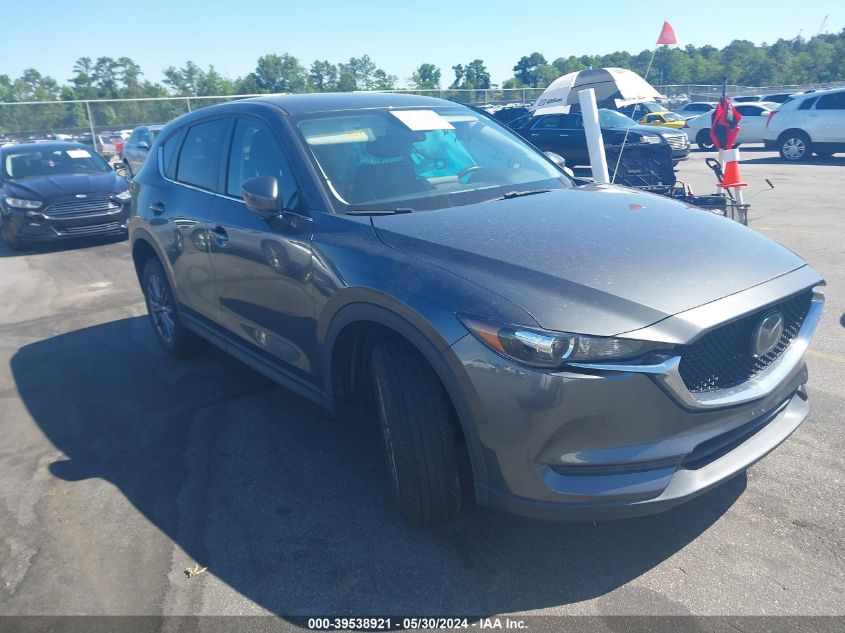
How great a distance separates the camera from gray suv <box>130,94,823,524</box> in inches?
95.4

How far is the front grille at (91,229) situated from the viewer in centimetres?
1030

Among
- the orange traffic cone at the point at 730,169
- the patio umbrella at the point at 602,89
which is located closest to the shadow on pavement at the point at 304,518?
the orange traffic cone at the point at 730,169

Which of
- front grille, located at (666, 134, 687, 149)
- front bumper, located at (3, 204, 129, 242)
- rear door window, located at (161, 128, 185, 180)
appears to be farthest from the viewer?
front grille, located at (666, 134, 687, 149)

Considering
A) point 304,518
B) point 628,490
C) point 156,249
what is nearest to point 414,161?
point 304,518

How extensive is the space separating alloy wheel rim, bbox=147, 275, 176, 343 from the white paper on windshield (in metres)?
2.34

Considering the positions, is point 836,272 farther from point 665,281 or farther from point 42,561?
point 42,561

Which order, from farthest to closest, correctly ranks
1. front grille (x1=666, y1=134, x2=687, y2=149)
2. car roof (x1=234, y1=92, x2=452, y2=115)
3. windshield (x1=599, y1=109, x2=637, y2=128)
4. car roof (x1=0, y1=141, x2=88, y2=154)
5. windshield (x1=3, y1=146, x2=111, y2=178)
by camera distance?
1. front grille (x1=666, y1=134, x2=687, y2=149)
2. windshield (x1=599, y1=109, x2=637, y2=128)
3. car roof (x1=0, y1=141, x2=88, y2=154)
4. windshield (x1=3, y1=146, x2=111, y2=178)
5. car roof (x1=234, y1=92, x2=452, y2=115)

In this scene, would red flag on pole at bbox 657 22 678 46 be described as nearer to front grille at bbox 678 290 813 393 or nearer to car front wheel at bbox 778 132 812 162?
front grille at bbox 678 290 813 393

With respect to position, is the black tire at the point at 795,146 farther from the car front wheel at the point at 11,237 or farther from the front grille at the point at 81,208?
the car front wheel at the point at 11,237

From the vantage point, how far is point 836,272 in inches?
271

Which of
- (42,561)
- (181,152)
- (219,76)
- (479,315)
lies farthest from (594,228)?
(219,76)

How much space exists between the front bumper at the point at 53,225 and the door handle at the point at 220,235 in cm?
732

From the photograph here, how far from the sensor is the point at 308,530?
318 cm

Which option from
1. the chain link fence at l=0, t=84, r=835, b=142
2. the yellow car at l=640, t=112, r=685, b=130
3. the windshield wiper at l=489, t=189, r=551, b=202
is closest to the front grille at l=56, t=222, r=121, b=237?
the windshield wiper at l=489, t=189, r=551, b=202
